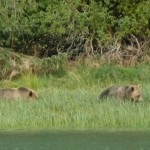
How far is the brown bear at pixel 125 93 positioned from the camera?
15.4 m

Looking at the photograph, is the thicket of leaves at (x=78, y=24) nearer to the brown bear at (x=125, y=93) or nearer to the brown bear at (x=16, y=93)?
the brown bear at (x=16, y=93)

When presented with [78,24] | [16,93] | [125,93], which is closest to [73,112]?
[125,93]

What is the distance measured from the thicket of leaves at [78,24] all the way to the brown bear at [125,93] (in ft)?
19.4

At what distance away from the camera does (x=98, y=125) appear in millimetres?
12562

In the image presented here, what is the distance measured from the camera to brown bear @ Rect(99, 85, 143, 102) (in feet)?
50.5
